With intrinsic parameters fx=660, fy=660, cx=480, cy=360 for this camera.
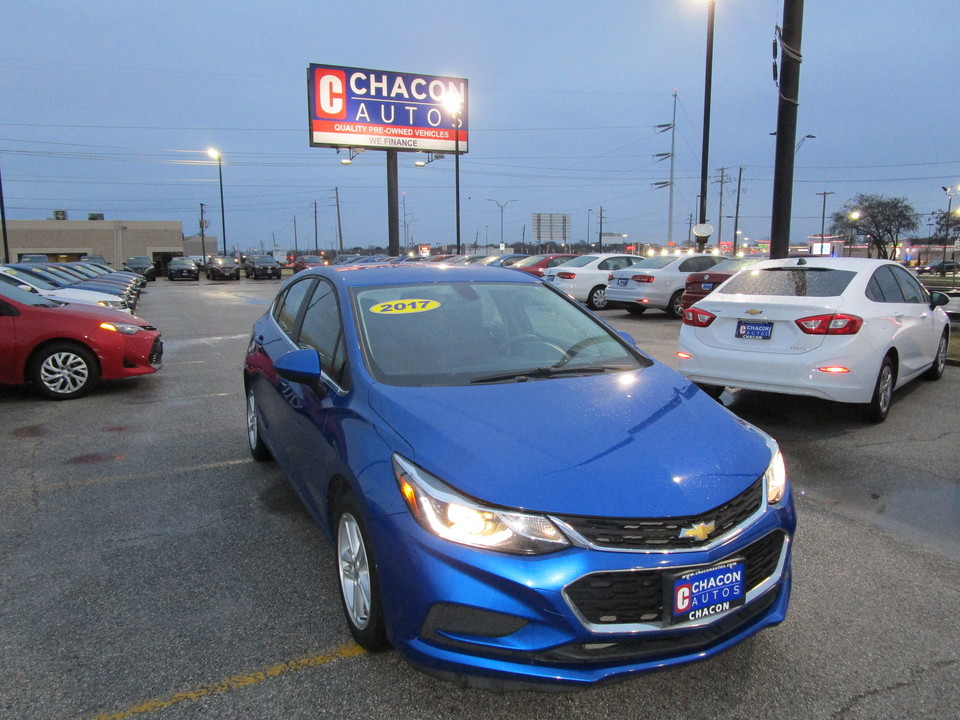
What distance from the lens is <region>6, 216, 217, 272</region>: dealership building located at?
252 feet

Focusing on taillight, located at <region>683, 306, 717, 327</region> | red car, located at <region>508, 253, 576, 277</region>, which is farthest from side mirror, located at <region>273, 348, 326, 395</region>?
red car, located at <region>508, 253, 576, 277</region>

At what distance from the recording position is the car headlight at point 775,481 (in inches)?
98.3

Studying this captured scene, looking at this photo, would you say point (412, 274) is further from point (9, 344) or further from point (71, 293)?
point (71, 293)

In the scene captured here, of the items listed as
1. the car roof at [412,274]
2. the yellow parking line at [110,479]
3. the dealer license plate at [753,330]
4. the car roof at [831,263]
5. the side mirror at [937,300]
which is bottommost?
the yellow parking line at [110,479]

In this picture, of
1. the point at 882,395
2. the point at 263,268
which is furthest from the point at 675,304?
the point at 263,268

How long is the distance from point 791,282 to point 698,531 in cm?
486

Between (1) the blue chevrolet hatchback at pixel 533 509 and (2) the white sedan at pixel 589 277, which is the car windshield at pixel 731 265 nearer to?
(2) the white sedan at pixel 589 277

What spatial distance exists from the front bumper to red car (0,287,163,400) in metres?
6.88

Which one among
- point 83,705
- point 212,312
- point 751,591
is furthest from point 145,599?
point 212,312

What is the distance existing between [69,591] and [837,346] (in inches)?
226

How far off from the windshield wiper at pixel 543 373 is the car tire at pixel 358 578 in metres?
0.82

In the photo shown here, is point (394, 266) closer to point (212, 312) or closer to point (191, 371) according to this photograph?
point (191, 371)

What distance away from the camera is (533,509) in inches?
83.4

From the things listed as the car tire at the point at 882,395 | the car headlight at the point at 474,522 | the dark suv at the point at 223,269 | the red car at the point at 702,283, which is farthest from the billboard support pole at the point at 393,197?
the car headlight at the point at 474,522
